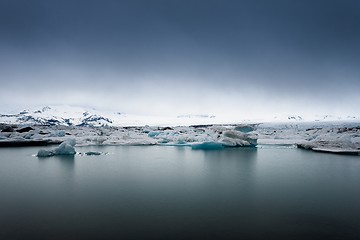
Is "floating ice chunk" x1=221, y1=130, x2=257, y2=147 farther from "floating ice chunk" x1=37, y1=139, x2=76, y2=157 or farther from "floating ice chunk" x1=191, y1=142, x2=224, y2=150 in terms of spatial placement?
"floating ice chunk" x1=37, y1=139, x2=76, y2=157

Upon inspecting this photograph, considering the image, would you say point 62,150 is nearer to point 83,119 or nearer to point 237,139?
point 237,139

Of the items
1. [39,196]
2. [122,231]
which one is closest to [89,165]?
[39,196]

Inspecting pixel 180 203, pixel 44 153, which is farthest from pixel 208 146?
pixel 180 203

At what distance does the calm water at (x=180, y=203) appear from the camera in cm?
401

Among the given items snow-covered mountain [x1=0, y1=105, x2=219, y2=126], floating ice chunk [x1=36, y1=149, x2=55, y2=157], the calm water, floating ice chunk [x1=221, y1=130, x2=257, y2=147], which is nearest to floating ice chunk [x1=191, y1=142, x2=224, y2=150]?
floating ice chunk [x1=221, y1=130, x2=257, y2=147]

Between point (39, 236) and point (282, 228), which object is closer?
point (39, 236)

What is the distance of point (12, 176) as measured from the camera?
26.8 ft

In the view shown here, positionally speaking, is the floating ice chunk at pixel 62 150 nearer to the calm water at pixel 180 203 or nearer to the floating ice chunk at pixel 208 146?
the calm water at pixel 180 203

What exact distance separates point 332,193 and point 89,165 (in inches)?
288

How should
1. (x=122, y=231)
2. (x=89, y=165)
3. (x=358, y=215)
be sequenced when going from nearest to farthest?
(x=122, y=231) < (x=358, y=215) < (x=89, y=165)

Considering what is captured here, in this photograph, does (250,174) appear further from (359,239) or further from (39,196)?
(39,196)

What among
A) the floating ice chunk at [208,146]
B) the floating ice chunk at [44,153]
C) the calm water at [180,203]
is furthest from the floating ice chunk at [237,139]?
the floating ice chunk at [44,153]

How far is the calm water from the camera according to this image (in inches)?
158

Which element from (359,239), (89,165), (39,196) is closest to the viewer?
(359,239)
